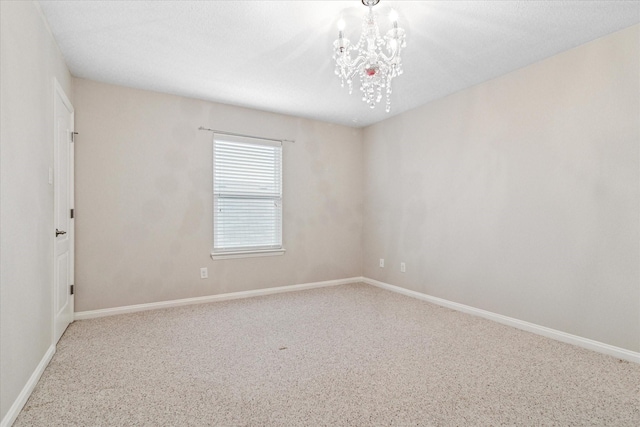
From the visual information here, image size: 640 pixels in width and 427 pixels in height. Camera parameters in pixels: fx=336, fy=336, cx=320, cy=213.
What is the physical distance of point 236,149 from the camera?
13.8ft

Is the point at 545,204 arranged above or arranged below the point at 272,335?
above

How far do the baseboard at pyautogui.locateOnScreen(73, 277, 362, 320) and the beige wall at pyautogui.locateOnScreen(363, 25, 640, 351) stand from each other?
1163 millimetres

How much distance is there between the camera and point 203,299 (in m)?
3.92

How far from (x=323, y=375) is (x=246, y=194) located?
2633mm

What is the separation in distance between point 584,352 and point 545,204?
118 centimetres

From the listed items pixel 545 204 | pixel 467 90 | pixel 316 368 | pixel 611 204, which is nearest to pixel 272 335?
pixel 316 368

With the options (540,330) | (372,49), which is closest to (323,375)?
(540,330)

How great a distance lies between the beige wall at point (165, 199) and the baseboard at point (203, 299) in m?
0.06

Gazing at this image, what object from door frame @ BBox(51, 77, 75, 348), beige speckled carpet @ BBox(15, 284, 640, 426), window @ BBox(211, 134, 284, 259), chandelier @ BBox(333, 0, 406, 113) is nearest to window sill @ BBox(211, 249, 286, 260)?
window @ BBox(211, 134, 284, 259)

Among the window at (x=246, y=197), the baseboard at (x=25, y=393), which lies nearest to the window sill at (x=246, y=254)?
the window at (x=246, y=197)

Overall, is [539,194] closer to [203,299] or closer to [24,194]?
[203,299]

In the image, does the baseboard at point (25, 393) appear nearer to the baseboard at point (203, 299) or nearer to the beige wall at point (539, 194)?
the baseboard at point (203, 299)

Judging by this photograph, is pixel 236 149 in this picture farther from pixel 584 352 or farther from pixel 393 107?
pixel 584 352

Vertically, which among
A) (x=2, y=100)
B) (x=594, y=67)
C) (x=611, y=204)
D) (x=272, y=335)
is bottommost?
(x=272, y=335)
